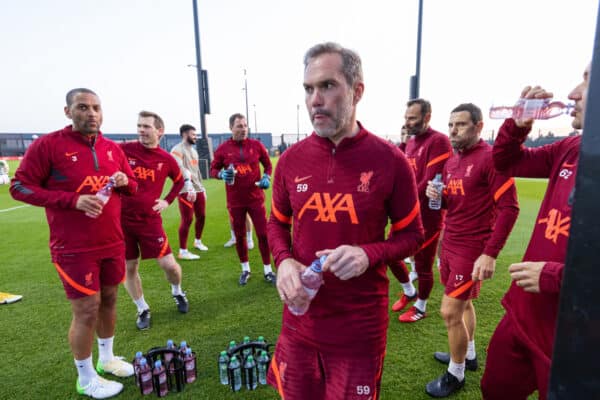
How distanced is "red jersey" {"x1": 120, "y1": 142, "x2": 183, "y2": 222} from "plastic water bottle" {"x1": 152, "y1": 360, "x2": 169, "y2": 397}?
181cm

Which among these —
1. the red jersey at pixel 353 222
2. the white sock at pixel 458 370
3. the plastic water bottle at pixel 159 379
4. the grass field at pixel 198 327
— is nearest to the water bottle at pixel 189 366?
the grass field at pixel 198 327

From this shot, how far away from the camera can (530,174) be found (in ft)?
6.39

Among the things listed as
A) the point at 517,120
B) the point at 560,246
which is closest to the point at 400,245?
the point at 560,246

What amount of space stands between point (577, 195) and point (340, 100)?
4.00 ft

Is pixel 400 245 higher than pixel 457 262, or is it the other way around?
pixel 400 245

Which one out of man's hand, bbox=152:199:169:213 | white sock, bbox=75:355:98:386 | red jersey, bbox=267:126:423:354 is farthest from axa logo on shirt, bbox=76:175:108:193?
red jersey, bbox=267:126:423:354

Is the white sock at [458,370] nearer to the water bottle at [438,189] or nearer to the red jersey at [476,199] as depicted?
the red jersey at [476,199]

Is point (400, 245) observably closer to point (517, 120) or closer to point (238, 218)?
point (517, 120)

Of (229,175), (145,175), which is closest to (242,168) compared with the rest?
(229,175)

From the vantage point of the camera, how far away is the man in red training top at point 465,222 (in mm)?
2641

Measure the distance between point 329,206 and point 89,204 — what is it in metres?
1.94

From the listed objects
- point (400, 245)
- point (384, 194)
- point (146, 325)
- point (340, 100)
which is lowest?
point (146, 325)

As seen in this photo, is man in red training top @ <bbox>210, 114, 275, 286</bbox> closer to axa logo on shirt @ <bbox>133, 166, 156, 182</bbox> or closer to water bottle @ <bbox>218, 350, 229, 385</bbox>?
axa logo on shirt @ <bbox>133, 166, 156, 182</bbox>

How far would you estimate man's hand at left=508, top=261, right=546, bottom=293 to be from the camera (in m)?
1.35
